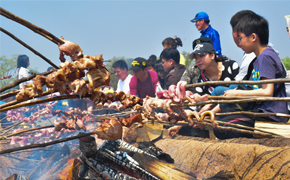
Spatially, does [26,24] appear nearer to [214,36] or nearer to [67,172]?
[67,172]

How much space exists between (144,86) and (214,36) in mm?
2242

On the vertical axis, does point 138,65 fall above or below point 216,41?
below

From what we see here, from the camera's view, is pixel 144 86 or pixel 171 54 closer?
pixel 171 54

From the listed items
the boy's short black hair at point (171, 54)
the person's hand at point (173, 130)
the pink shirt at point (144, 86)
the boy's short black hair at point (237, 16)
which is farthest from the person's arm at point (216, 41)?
the person's hand at point (173, 130)

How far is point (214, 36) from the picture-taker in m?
5.41

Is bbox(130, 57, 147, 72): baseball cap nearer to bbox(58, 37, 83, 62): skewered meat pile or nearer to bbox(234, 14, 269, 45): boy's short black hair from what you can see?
bbox(234, 14, 269, 45): boy's short black hair

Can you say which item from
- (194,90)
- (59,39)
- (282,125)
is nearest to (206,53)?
(194,90)

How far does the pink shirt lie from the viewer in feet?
21.2

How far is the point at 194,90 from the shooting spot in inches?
166

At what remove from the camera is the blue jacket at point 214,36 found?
5.30 m

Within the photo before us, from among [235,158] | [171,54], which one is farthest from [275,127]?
[171,54]

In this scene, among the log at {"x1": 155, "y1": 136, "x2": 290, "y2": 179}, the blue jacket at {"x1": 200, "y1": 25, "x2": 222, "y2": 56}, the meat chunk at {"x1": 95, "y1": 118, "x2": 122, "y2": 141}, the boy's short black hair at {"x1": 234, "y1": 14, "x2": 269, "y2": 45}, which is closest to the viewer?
the meat chunk at {"x1": 95, "y1": 118, "x2": 122, "y2": 141}

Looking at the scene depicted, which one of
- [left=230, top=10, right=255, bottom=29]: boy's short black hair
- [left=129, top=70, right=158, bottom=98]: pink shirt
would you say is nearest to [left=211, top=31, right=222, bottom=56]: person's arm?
[left=230, top=10, right=255, bottom=29]: boy's short black hair

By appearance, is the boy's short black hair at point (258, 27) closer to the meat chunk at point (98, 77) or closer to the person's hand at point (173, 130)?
the person's hand at point (173, 130)
